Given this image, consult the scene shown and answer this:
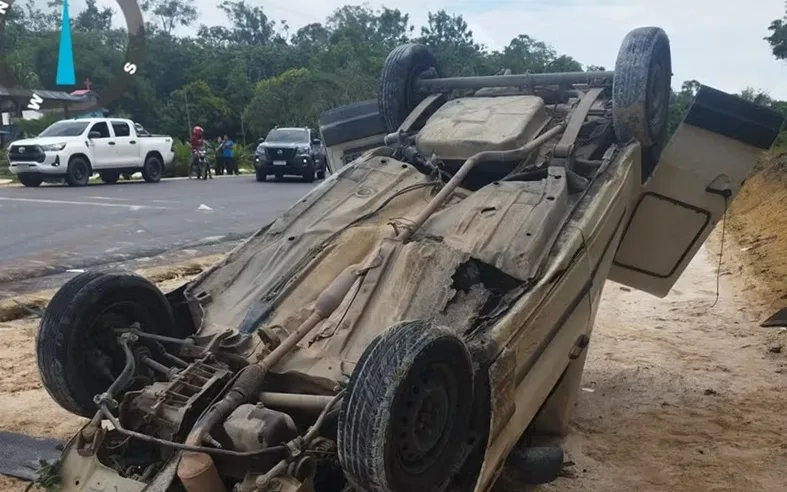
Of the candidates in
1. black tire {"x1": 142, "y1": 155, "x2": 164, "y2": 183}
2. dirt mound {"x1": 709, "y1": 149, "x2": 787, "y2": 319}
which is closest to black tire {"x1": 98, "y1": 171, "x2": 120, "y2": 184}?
black tire {"x1": 142, "y1": 155, "x2": 164, "y2": 183}

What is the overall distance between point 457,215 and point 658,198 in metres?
1.78

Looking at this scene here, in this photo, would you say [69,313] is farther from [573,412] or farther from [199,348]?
[573,412]

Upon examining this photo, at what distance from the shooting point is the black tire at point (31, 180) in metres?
18.1

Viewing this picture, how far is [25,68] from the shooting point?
1340 inches


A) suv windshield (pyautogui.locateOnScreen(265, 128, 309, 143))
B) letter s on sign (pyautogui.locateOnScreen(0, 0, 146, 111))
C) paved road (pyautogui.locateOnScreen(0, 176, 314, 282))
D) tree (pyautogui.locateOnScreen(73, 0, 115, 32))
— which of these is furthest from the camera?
tree (pyautogui.locateOnScreen(73, 0, 115, 32))

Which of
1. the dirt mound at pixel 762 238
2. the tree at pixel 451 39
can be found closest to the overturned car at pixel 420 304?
the dirt mound at pixel 762 238

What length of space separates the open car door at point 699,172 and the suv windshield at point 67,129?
15.9 metres

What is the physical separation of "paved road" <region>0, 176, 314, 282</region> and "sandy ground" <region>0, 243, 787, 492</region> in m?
2.81

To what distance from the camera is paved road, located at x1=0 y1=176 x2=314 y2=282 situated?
30.8 ft

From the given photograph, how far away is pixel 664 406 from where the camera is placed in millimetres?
5625

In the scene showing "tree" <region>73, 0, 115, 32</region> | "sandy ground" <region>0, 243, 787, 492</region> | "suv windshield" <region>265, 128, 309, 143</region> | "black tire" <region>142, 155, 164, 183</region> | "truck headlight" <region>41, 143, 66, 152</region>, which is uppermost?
"tree" <region>73, 0, 115, 32</region>

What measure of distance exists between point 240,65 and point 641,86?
1785 inches

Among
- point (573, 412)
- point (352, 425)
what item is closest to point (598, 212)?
point (573, 412)

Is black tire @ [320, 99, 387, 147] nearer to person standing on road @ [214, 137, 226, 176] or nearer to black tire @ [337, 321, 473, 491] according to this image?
black tire @ [337, 321, 473, 491]
